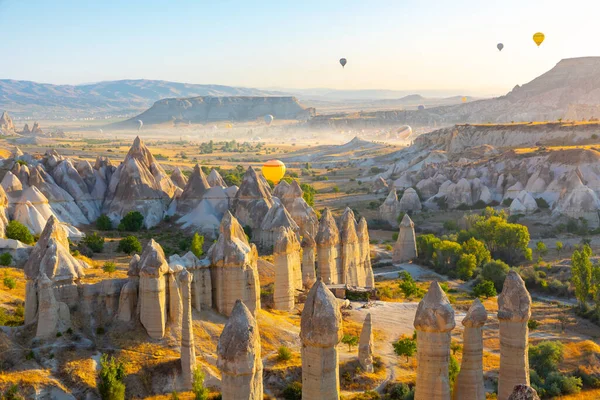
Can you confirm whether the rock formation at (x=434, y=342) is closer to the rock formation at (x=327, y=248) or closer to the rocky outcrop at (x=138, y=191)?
the rock formation at (x=327, y=248)

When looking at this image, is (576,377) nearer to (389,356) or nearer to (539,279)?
(389,356)

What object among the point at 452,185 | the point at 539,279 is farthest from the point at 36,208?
the point at 452,185

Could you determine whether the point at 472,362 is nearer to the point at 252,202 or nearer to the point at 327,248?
the point at 327,248

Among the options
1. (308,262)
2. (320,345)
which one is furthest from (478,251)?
(320,345)

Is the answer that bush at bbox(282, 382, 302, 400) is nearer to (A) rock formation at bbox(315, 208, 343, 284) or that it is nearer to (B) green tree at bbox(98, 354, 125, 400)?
(B) green tree at bbox(98, 354, 125, 400)

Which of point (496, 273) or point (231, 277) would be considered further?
point (496, 273)

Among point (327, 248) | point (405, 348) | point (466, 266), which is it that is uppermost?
point (327, 248)
